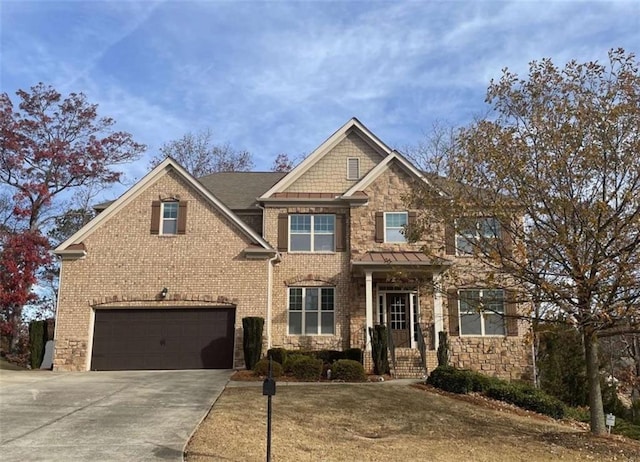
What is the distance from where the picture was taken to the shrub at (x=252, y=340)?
1755 cm

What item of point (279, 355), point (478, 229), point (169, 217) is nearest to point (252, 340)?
point (279, 355)

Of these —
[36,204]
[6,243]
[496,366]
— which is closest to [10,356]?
[6,243]

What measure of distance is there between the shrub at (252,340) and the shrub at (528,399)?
6.89 meters

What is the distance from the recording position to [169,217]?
19.8 meters

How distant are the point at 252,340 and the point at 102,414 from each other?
24.0 ft

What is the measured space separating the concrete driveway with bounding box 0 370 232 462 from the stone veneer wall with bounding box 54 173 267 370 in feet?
8.25

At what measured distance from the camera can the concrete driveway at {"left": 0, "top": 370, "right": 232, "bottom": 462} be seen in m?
8.03

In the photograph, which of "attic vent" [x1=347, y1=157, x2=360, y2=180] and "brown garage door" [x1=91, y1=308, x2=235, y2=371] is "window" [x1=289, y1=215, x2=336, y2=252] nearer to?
"attic vent" [x1=347, y1=157, x2=360, y2=180]

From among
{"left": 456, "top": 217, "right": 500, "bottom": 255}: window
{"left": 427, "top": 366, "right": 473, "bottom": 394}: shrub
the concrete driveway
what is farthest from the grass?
{"left": 456, "top": 217, "right": 500, "bottom": 255}: window

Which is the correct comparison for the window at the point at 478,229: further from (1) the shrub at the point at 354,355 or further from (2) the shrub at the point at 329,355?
(2) the shrub at the point at 329,355

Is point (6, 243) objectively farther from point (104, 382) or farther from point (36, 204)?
point (104, 382)

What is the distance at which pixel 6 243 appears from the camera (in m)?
25.0

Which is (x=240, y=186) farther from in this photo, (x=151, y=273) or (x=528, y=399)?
(x=528, y=399)

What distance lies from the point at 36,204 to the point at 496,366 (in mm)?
22284
